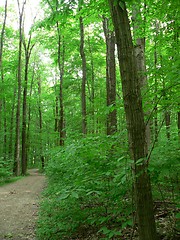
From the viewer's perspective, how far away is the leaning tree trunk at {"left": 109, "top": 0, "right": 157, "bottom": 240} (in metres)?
2.57

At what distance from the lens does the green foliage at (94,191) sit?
2.95 meters

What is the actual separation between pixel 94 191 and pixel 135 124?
1023mm

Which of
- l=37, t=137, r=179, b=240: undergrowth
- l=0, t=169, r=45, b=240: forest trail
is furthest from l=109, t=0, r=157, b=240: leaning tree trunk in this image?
l=0, t=169, r=45, b=240: forest trail

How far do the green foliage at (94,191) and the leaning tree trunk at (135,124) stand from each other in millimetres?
172

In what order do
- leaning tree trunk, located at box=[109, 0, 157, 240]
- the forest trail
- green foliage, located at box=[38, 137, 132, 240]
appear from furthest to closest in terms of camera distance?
the forest trail < green foliage, located at box=[38, 137, 132, 240] < leaning tree trunk, located at box=[109, 0, 157, 240]

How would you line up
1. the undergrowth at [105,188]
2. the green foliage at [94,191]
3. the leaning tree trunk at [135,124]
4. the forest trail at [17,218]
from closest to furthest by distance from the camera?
the leaning tree trunk at [135,124] < the undergrowth at [105,188] < the green foliage at [94,191] < the forest trail at [17,218]

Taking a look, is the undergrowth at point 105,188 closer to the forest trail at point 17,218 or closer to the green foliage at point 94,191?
the green foliage at point 94,191

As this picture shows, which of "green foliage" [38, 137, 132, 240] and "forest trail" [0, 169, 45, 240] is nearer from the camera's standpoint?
"green foliage" [38, 137, 132, 240]

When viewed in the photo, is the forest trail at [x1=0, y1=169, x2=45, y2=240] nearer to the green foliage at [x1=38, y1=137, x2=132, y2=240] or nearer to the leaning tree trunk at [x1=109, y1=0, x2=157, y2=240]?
the green foliage at [x1=38, y1=137, x2=132, y2=240]

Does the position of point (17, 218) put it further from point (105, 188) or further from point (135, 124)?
point (135, 124)

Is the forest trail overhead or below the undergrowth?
below

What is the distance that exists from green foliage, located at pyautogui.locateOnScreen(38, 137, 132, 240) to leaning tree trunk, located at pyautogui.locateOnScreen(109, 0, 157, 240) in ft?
0.57

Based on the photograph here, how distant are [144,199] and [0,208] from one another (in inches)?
240

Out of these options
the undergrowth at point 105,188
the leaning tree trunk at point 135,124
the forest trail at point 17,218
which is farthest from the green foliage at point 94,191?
the forest trail at point 17,218
